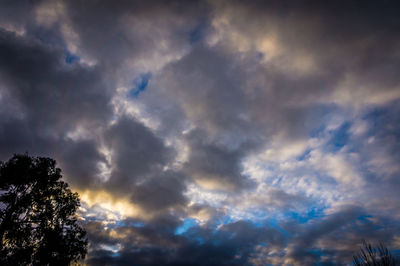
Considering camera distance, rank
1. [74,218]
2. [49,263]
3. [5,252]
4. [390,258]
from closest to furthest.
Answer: [390,258]
[5,252]
[49,263]
[74,218]

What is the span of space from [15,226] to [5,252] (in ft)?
9.58

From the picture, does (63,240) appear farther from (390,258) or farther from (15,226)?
(390,258)

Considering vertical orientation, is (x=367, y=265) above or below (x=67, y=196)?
below

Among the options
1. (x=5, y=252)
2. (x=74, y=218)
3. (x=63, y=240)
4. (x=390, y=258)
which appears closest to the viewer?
(x=390, y=258)

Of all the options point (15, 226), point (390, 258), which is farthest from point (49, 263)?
point (390, 258)

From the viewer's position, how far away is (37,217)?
2473 cm

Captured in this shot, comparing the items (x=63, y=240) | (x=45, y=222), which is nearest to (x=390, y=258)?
(x=63, y=240)

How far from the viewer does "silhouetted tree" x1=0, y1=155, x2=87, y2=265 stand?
22.5 metres

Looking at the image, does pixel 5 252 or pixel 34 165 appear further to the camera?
pixel 34 165


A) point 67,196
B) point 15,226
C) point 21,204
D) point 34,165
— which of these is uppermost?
point 34,165

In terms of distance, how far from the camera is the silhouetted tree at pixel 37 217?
73.7 ft

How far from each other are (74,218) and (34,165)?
34.4ft

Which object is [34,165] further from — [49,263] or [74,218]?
[49,263]

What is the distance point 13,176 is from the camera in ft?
81.4
